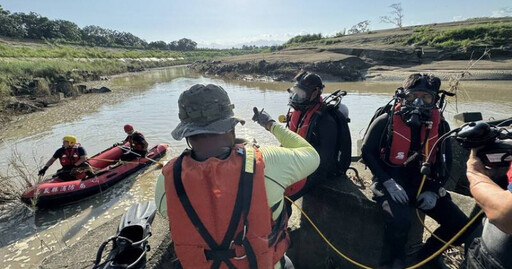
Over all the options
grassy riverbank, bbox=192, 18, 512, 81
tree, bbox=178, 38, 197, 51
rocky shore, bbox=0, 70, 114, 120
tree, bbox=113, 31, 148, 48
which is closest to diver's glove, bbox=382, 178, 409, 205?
rocky shore, bbox=0, 70, 114, 120

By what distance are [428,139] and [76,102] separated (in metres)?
19.9

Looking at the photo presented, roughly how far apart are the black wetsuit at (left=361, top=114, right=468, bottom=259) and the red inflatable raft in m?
6.19

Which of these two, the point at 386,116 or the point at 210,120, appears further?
the point at 386,116

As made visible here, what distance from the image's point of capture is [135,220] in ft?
8.98

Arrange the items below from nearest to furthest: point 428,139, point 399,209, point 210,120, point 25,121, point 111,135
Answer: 1. point 210,120
2. point 399,209
3. point 428,139
4. point 111,135
5. point 25,121

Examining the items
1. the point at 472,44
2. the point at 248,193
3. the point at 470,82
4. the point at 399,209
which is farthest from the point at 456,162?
the point at 472,44

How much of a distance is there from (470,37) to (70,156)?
3245 cm

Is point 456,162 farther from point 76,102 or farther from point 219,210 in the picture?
point 76,102

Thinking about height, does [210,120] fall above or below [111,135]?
above

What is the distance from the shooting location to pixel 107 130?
Result: 12219 millimetres

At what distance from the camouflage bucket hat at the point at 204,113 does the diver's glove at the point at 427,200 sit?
1855 millimetres

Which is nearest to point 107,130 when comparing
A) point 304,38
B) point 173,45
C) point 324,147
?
point 324,147

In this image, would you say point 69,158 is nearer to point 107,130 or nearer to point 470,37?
point 107,130

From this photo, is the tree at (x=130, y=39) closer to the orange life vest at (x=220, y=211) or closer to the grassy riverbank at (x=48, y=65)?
the grassy riverbank at (x=48, y=65)
